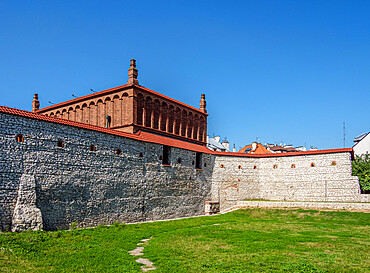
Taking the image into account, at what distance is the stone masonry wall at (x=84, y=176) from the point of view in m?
14.1

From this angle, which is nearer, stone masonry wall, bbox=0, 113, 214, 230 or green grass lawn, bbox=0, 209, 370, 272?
green grass lawn, bbox=0, 209, 370, 272

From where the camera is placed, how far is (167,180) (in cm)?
2314

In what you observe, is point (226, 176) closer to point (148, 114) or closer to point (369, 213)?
point (148, 114)

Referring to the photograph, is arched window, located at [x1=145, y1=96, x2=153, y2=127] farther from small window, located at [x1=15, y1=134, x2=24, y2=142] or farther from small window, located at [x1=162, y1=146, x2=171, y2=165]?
small window, located at [x1=15, y1=134, x2=24, y2=142]

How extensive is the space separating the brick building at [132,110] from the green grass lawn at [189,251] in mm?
10919

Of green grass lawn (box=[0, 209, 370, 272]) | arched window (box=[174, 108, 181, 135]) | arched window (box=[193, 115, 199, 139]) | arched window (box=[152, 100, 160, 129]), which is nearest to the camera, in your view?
green grass lawn (box=[0, 209, 370, 272])

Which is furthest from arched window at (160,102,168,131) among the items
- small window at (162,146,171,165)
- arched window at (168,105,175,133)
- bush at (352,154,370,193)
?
bush at (352,154,370,193)

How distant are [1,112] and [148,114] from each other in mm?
13953

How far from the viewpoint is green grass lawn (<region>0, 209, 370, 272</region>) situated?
898 cm

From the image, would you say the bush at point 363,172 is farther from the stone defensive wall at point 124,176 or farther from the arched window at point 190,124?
the arched window at point 190,124

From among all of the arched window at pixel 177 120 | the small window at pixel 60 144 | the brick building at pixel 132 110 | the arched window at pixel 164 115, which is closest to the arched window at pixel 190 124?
the brick building at pixel 132 110

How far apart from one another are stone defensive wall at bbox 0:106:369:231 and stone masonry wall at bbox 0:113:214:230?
0.14 feet

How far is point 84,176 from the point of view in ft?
55.8

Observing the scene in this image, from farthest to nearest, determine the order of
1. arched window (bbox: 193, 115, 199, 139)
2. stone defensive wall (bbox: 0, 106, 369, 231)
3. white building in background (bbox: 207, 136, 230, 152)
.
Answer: white building in background (bbox: 207, 136, 230, 152), arched window (bbox: 193, 115, 199, 139), stone defensive wall (bbox: 0, 106, 369, 231)
